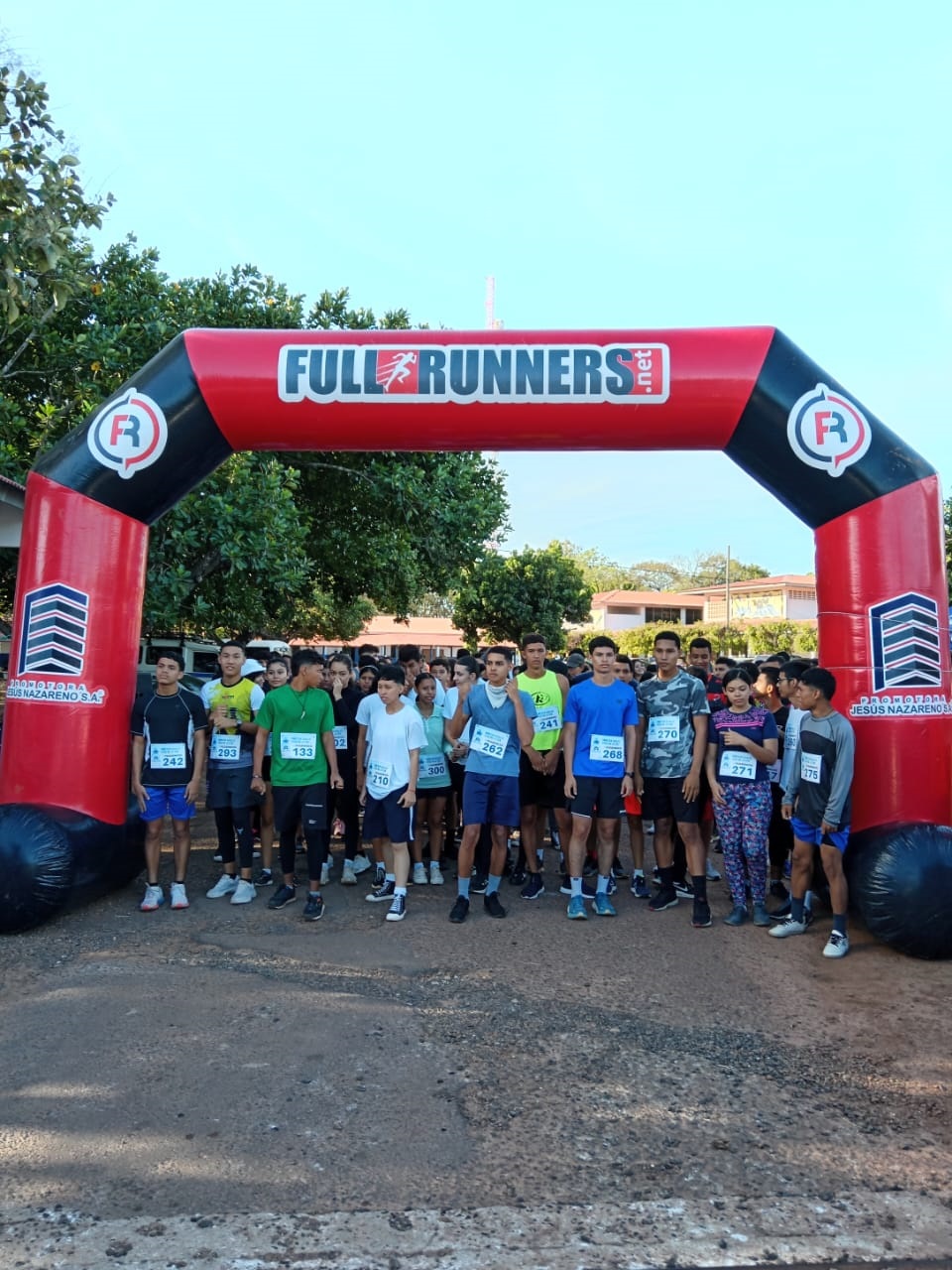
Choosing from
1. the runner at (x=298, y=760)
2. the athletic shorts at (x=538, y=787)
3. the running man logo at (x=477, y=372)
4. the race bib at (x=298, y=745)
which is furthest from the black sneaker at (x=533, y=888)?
the running man logo at (x=477, y=372)

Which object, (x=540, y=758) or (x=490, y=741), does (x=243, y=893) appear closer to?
(x=490, y=741)

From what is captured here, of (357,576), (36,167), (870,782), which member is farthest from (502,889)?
(357,576)

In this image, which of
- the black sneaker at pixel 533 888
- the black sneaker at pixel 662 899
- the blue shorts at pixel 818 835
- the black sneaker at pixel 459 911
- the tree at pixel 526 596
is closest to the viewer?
the blue shorts at pixel 818 835

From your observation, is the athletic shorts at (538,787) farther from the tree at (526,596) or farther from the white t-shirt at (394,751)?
the tree at (526,596)

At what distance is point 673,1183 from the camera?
3123 millimetres

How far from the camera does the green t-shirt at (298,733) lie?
6227mm

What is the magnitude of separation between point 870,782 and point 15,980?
4958 mm

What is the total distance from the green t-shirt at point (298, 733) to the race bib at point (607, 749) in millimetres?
1773

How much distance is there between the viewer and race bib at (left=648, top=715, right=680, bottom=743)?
6.30 metres

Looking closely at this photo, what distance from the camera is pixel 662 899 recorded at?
6.35 m

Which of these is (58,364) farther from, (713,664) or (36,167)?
(713,664)

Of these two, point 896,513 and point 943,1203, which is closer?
point 943,1203

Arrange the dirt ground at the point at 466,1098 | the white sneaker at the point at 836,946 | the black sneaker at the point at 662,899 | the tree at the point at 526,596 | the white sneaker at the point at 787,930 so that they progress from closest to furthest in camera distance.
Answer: the dirt ground at the point at 466,1098 → the white sneaker at the point at 836,946 → the white sneaker at the point at 787,930 → the black sneaker at the point at 662,899 → the tree at the point at 526,596

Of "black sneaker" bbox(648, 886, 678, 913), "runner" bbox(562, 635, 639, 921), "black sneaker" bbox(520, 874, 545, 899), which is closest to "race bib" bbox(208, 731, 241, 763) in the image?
"black sneaker" bbox(520, 874, 545, 899)
